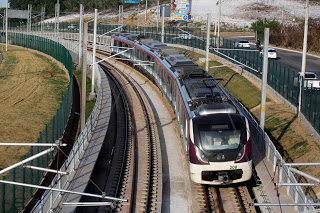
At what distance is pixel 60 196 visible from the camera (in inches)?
699

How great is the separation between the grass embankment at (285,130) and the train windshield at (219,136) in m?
4.19

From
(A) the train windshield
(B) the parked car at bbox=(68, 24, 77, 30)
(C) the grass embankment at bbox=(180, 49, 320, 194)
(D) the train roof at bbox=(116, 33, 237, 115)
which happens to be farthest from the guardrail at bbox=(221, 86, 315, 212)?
(B) the parked car at bbox=(68, 24, 77, 30)

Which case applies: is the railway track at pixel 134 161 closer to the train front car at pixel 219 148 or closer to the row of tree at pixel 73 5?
the train front car at pixel 219 148

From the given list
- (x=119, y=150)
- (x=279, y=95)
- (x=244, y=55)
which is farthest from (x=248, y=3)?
(x=119, y=150)

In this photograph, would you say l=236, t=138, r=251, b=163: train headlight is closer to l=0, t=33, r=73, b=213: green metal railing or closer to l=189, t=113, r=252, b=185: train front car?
l=189, t=113, r=252, b=185: train front car

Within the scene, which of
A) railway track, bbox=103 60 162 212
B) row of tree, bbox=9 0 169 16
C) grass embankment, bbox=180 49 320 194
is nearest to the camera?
railway track, bbox=103 60 162 212

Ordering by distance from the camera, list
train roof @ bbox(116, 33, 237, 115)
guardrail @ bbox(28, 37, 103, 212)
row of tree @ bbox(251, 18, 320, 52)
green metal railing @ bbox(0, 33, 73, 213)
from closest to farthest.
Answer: guardrail @ bbox(28, 37, 103, 212)
green metal railing @ bbox(0, 33, 73, 213)
train roof @ bbox(116, 33, 237, 115)
row of tree @ bbox(251, 18, 320, 52)

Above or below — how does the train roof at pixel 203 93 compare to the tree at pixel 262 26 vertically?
below

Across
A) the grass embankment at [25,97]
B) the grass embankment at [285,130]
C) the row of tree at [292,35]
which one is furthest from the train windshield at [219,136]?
the row of tree at [292,35]

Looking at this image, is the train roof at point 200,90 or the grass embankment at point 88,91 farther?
the grass embankment at point 88,91

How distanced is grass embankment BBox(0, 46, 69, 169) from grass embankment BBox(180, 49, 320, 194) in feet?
47.7

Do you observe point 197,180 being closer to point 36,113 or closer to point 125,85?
point 36,113

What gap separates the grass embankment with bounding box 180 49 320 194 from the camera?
24141mm

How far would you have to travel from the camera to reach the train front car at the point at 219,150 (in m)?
18.9
